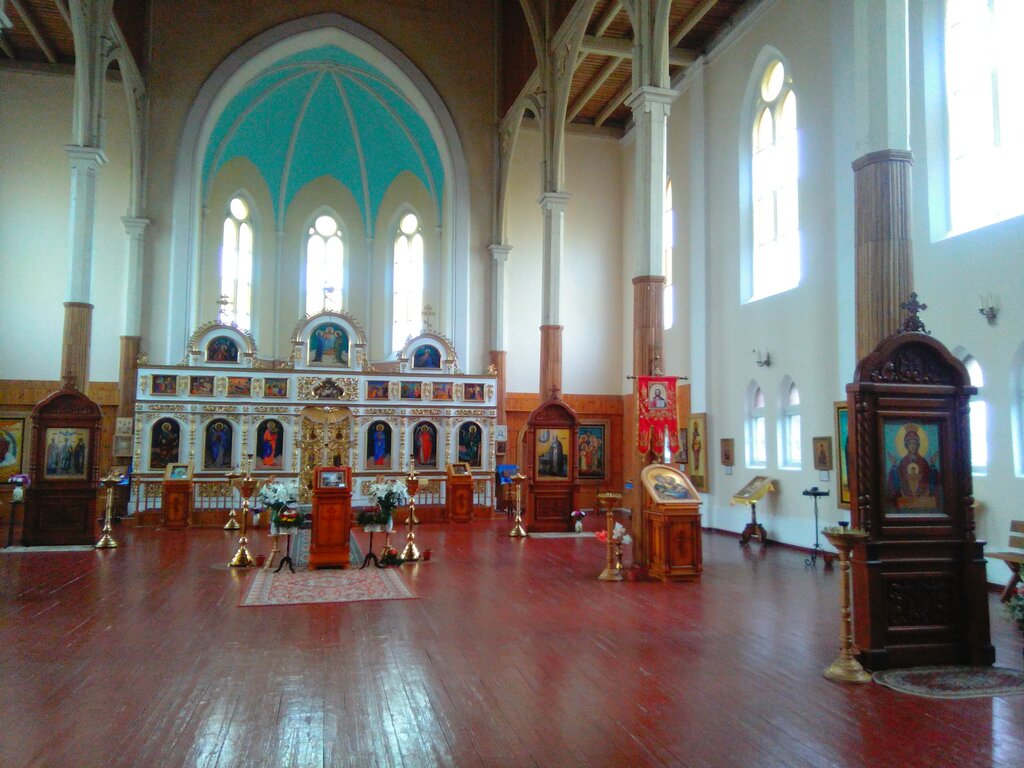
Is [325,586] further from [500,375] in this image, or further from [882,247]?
[500,375]

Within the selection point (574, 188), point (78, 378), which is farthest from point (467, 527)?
point (574, 188)

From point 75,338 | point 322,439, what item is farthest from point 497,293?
point 75,338

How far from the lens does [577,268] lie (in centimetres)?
2320

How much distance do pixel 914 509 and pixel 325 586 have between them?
21.9ft

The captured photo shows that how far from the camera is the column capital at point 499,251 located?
2183cm

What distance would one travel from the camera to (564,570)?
11.4 metres

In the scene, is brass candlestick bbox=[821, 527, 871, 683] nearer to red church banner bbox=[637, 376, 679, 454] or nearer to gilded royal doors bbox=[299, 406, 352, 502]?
red church banner bbox=[637, 376, 679, 454]

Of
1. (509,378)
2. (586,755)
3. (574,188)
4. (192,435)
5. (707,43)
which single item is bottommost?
(586,755)

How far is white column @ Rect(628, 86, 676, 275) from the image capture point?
12.5 metres

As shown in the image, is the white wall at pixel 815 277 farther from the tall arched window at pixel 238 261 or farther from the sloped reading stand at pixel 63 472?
the tall arched window at pixel 238 261

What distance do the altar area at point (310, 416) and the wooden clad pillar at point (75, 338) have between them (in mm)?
3549

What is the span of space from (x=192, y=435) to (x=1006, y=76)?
1677 cm

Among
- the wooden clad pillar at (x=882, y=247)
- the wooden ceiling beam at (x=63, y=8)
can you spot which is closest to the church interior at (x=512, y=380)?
the wooden clad pillar at (x=882, y=247)

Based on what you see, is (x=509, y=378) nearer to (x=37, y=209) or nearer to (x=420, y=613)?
(x=37, y=209)
